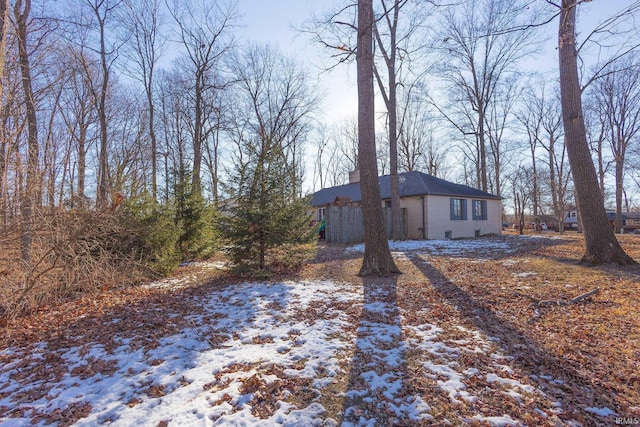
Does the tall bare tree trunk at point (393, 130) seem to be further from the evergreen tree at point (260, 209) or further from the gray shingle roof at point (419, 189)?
the evergreen tree at point (260, 209)

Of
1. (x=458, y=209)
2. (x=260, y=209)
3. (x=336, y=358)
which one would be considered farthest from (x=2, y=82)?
(x=458, y=209)

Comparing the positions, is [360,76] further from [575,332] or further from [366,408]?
[366,408]

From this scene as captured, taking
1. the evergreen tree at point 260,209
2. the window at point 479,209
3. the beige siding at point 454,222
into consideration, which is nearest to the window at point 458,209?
the beige siding at point 454,222

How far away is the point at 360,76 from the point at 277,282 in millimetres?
4847

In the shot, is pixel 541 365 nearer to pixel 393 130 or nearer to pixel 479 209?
pixel 393 130

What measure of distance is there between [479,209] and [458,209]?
2637 millimetres

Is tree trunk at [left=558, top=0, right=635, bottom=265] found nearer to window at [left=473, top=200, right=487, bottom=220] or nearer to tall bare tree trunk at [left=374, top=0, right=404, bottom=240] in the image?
tall bare tree trunk at [left=374, top=0, right=404, bottom=240]

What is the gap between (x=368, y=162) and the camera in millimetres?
6770

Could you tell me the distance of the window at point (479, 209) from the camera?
19377mm

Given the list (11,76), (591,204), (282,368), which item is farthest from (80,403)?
(591,204)

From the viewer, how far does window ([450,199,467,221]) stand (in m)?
17.7

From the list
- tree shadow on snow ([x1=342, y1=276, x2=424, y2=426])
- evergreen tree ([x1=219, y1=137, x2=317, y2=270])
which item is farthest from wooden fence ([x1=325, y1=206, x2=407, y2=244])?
tree shadow on snow ([x1=342, y1=276, x2=424, y2=426])

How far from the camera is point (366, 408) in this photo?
7.66ft

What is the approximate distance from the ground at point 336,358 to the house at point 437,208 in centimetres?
1007
